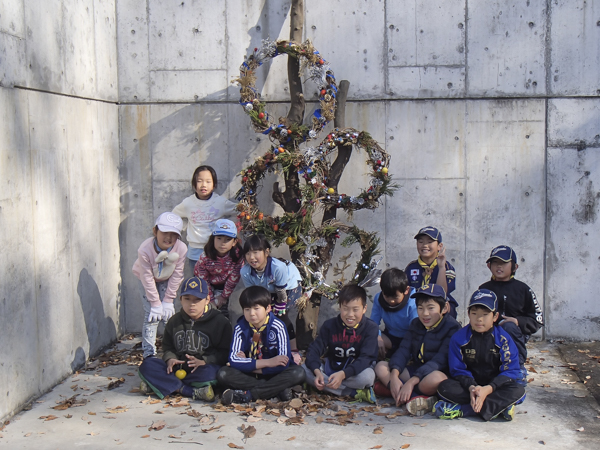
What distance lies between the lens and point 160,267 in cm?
609

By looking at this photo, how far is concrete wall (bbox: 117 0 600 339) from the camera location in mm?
6777

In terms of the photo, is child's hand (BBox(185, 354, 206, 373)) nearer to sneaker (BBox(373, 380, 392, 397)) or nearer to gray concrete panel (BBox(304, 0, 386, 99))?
sneaker (BBox(373, 380, 392, 397))

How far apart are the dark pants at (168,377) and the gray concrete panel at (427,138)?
2.92m

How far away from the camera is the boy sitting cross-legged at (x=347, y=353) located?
5.28 metres

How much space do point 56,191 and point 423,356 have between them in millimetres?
3376

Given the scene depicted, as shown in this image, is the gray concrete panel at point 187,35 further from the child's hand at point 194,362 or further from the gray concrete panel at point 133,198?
the child's hand at point 194,362

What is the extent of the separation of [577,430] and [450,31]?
13.4ft

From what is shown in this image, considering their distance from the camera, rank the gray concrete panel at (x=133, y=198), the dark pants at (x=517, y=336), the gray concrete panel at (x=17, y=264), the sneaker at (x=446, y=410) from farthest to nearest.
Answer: the gray concrete panel at (x=133, y=198) < the dark pants at (x=517, y=336) < the sneaker at (x=446, y=410) < the gray concrete panel at (x=17, y=264)

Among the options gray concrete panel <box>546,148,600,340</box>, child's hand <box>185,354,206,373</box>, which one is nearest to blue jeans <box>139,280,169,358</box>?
child's hand <box>185,354,206,373</box>

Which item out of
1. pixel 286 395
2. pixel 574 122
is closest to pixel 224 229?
pixel 286 395

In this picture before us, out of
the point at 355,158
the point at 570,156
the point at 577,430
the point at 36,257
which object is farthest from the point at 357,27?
the point at 577,430

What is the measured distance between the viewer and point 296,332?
21.7 feet

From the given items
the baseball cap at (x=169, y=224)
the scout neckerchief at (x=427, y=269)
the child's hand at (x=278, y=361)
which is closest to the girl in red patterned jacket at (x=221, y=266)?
the baseball cap at (x=169, y=224)

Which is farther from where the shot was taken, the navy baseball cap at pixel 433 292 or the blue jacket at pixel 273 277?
the blue jacket at pixel 273 277
